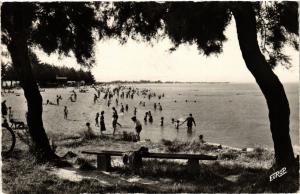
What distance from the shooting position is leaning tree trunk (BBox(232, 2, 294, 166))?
8750 millimetres

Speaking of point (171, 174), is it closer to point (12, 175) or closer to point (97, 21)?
point (12, 175)

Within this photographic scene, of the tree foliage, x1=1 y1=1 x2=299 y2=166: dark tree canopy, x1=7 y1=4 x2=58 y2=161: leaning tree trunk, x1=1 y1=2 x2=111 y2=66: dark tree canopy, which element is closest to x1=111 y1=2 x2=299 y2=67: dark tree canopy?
x1=1 y1=1 x2=299 y2=166: dark tree canopy

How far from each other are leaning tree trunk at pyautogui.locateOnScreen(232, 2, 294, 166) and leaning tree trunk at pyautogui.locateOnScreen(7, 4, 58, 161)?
5.21 m

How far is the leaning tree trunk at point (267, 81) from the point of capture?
875cm

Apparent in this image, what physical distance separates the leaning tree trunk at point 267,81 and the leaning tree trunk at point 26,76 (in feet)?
17.1

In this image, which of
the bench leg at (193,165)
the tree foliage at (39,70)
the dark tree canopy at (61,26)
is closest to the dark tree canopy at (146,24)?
the dark tree canopy at (61,26)

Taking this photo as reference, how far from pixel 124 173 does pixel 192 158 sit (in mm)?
1571

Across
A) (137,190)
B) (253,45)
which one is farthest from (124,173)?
(253,45)

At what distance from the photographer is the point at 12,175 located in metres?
Answer: 9.15

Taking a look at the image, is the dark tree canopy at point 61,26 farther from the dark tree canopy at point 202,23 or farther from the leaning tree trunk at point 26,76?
the dark tree canopy at point 202,23

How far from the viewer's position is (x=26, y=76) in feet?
36.0

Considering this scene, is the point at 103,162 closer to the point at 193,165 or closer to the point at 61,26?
the point at 193,165

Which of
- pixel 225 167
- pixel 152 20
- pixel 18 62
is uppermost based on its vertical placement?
pixel 152 20

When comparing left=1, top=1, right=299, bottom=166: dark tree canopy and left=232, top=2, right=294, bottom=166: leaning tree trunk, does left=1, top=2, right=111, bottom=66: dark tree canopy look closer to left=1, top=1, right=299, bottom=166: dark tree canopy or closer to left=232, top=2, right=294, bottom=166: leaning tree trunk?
left=1, top=1, right=299, bottom=166: dark tree canopy
